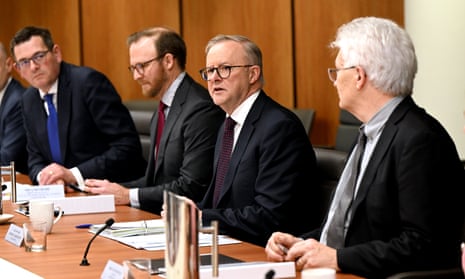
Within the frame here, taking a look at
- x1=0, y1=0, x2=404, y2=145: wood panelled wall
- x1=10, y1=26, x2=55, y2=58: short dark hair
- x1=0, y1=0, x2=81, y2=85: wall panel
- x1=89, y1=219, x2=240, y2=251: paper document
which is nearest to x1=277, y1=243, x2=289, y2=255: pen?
x1=89, y1=219, x2=240, y2=251: paper document

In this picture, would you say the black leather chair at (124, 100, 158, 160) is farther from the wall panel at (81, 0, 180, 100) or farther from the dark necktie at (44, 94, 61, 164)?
the dark necktie at (44, 94, 61, 164)

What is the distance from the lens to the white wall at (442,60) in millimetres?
5824

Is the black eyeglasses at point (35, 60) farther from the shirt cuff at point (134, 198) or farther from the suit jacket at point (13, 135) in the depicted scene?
the shirt cuff at point (134, 198)

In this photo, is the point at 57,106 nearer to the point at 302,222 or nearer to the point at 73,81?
the point at 73,81

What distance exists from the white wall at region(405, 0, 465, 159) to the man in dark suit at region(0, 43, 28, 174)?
110 inches

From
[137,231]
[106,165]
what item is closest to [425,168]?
[137,231]

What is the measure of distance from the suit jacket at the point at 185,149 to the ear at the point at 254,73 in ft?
1.91

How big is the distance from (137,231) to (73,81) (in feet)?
7.61

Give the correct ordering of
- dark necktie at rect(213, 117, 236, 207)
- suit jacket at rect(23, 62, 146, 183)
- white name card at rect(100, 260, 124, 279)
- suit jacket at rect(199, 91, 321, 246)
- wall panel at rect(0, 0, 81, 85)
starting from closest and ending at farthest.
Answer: white name card at rect(100, 260, 124, 279) < suit jacket at rect(199, 91, 321, 246) < dark necktie at rect(213, 117, 236, 207) < suit jacket at rect(23, 62, 146, 183) < wall panel at rect(0, 0, 81, 85)

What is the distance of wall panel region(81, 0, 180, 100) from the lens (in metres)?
9.31

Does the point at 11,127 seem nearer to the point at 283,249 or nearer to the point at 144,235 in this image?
the point at 144,235

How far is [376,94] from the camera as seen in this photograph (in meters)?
3.35

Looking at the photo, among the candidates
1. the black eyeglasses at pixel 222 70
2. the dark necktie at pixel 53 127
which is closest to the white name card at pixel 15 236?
the black eyeglasses at pixel 222 70

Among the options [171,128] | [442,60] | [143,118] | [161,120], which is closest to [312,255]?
[171,128]
